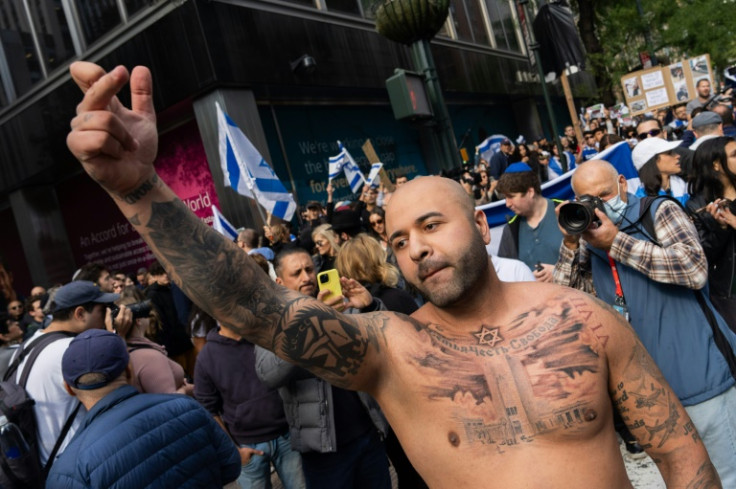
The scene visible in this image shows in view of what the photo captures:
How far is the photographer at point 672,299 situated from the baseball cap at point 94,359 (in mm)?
2117

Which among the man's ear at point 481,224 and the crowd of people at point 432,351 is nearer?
the crowd of people at point 432,351

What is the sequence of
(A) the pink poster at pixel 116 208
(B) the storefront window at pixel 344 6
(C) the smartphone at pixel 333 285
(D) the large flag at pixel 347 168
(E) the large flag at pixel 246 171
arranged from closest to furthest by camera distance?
1. (C) the smartphone at pixel 333 285
2. (E) the large flag at pixel 246 171
3. (D) the large flag at pixel 347 168
4. (A) the pink poster at pixel 116 208
5. (B) the storefront window at pixel 344 6

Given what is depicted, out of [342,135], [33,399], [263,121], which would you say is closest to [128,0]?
[263,121]

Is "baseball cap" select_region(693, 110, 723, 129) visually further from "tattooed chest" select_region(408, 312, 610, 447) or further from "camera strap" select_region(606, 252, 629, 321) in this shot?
"tattooed chest" select_region(408, 312, 610, 447)

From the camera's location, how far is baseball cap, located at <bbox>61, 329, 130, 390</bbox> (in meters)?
2.69

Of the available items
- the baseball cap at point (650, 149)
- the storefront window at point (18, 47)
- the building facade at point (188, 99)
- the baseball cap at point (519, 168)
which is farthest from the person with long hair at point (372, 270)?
the storefront window at point (18, 47)

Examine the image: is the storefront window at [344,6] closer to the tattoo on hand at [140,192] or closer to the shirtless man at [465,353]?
the shirtless man at [465,353]

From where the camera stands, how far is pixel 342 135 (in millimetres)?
13836

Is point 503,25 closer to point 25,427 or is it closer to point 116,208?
point 116,208

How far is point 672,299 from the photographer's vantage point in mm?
2865

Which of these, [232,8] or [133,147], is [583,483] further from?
[232,8]

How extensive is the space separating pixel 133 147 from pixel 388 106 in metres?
14.4

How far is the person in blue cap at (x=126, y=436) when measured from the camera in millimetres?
2420

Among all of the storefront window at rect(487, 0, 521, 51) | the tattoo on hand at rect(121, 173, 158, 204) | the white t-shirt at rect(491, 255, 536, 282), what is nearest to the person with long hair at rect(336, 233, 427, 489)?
the white t-shirt at rect(491, 255, 536, 282)
